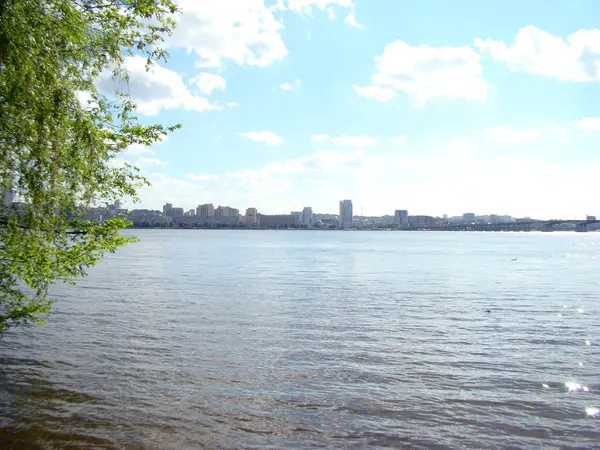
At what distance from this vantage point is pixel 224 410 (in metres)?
12.4

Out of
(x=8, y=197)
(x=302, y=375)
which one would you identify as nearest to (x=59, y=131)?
(x=8, y=197)

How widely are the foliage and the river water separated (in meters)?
3.15

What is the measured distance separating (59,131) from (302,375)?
9866mm

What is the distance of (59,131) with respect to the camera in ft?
33.1

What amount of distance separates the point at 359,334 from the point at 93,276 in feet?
103

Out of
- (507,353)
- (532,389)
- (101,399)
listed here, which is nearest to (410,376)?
(532,389)

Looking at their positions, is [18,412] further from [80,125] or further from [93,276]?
[93,276]

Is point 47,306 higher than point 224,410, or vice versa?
point 47,306

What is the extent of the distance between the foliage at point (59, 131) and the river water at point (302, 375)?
315 cm

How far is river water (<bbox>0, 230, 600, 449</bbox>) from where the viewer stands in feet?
36.6

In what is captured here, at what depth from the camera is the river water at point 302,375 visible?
36.6 ft

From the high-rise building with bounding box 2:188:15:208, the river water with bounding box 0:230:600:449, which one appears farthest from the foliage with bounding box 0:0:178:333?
the river water with bounding box 0:230:600:449

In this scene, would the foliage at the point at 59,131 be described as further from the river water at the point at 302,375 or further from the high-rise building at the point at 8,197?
the river water at the point at 302,375

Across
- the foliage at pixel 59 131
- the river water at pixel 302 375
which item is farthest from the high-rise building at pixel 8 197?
the river water at pixel 302 375
